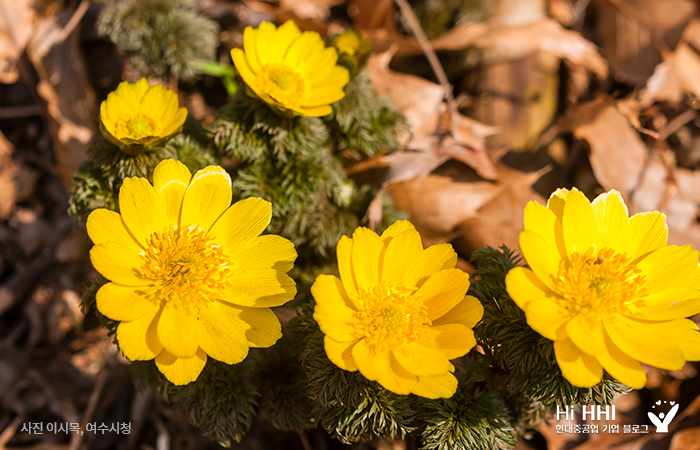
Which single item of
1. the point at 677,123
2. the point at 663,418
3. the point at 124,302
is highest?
the point at 124,302

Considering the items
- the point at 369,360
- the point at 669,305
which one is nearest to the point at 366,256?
the point at 369,360

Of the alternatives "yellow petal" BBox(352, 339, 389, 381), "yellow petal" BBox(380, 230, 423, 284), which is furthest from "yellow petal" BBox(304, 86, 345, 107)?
"yellow petal" BBox(352, 339, 389, 381)

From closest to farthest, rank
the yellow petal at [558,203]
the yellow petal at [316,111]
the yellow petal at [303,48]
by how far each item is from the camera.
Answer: the yellow petal at [558,203] < the yellow petal at [316,111] < the yellow petal at [303,48]

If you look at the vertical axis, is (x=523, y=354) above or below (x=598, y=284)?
below

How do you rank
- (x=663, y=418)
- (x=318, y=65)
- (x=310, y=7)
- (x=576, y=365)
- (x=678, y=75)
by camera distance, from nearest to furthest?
1. (x=576, y=365)
2. (x=318, y=65)
3. (x=663, y=418)
4. (x=678, y=75)
5. (x=310, y=7)

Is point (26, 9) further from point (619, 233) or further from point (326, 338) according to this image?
point (619, 233)

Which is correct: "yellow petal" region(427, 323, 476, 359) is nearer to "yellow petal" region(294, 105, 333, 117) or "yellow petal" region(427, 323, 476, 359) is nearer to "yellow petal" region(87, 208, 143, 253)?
"yellow petal" region(294, 105, 333, 117)

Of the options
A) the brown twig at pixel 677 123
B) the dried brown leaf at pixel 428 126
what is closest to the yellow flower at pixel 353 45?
the dried brown leaf at pixel 428 126

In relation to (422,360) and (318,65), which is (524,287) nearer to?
(422,360)

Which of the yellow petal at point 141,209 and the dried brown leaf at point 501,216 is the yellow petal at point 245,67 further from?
the dried brown leaf at point 501,216
